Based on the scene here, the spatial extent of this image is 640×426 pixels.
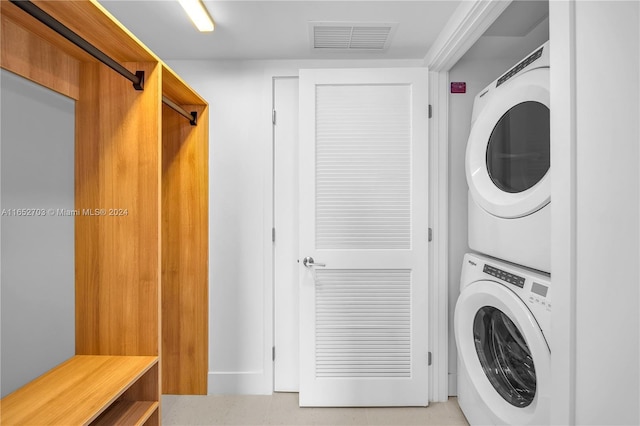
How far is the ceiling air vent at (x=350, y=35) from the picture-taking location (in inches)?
75.4

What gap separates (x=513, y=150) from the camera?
1639 millimetres

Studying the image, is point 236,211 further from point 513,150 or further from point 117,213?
point 513,150

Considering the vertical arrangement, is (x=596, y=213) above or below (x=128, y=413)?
above

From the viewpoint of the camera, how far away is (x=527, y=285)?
55.2 inches

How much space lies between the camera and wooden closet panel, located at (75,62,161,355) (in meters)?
1.54

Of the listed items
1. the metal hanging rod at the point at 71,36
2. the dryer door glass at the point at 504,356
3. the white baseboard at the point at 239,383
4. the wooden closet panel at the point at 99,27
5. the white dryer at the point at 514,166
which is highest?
the wooden closet panel at the point at 99,27

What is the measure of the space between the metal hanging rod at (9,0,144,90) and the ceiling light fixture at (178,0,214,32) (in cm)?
39

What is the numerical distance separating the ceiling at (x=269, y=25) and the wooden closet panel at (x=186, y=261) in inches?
17.1

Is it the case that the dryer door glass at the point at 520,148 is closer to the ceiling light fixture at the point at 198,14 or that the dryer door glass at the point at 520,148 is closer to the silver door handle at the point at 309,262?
the silver door handle at the point at 309,262

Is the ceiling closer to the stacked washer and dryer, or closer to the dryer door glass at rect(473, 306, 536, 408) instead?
the stacked washer and dryer

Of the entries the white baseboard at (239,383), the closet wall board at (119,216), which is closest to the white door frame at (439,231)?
the white baseboard at (239,383)

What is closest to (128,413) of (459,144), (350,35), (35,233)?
(35,233)

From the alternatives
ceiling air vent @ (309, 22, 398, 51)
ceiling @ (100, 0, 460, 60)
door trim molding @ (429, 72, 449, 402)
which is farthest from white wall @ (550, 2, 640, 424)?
door trim molding @ (429, 72, 449, 402)

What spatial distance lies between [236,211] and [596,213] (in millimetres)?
1972
